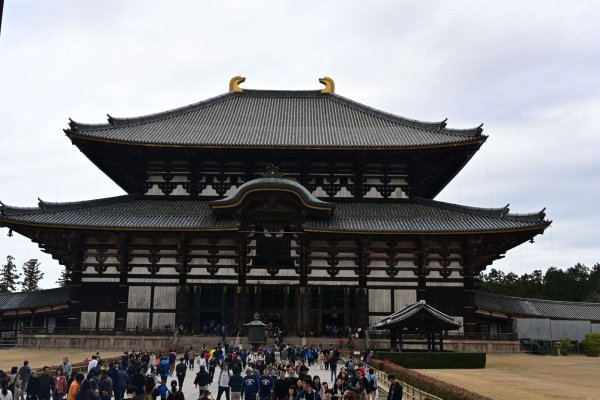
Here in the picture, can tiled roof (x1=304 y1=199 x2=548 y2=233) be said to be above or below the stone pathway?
above

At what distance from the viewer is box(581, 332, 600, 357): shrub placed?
44719 mm

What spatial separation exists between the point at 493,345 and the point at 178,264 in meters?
22.7

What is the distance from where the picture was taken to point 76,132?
145ft

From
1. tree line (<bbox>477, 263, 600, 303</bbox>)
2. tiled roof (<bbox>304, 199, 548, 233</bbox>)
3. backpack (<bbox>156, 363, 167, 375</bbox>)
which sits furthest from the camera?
tree line (<bbox>477, 263, 600, 303</bbox>)

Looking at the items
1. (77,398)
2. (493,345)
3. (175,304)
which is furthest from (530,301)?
(77,398)

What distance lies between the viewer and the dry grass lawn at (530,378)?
72.0 ft

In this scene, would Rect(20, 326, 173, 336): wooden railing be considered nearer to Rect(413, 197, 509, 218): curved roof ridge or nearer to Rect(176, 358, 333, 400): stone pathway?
Rect(176, 358, 333, 400): stone pathway

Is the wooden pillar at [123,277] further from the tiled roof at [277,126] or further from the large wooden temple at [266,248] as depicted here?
the tiled roof at [277,126]

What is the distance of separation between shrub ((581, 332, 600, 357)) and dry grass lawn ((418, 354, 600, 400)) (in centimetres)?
661

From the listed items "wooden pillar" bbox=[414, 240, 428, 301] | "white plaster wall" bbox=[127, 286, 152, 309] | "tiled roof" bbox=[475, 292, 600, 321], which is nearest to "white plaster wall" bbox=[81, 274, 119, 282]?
"white plaster wall" bbox=[127, 286, 152, 309]

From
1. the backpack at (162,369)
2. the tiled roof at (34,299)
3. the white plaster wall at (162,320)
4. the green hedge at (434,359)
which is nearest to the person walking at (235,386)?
the backpack at (162,369)

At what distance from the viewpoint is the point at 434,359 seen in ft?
107

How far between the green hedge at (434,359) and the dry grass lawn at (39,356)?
16.8 m

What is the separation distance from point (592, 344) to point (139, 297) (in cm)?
3381
